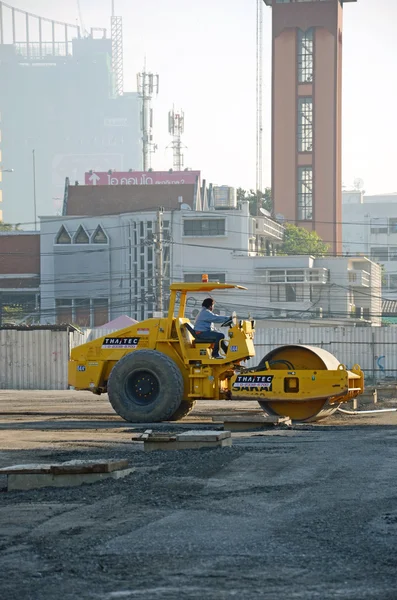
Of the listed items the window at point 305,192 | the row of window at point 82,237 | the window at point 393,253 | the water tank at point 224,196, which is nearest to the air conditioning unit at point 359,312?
the water tank at point 224,196

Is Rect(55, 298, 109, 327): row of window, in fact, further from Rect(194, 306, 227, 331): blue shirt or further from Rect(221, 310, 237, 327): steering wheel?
Rect(221, 310, 237, 327): steering wheel

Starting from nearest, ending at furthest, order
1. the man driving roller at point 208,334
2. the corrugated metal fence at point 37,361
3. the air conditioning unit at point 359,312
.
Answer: the man driving roller at point 208,334 → the corrugated metal fence at point 37,361 → the air conditioning unit at point 359,312

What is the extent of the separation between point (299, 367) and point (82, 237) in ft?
242

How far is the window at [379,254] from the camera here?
17600 cm

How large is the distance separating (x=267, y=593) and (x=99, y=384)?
47.0 feet

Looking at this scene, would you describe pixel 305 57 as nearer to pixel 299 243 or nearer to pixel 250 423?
pixel 299 243

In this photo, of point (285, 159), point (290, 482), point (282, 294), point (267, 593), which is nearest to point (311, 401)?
point (290, 482)

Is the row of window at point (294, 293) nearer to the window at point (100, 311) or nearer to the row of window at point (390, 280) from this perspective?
the window at point (100, 311)

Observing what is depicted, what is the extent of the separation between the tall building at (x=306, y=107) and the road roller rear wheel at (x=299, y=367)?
3794 inches

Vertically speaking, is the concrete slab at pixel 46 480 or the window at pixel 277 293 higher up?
the window at pixel 277 293

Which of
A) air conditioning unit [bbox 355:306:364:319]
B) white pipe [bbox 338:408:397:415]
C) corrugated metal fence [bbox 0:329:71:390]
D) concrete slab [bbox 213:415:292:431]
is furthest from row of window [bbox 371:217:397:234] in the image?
concrete slab [bbox 213:415:292:431]

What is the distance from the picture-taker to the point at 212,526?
852 centimetres

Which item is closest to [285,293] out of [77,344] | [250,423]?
[77,344]

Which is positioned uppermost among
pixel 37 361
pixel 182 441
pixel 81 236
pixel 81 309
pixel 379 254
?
pixel 379 254
